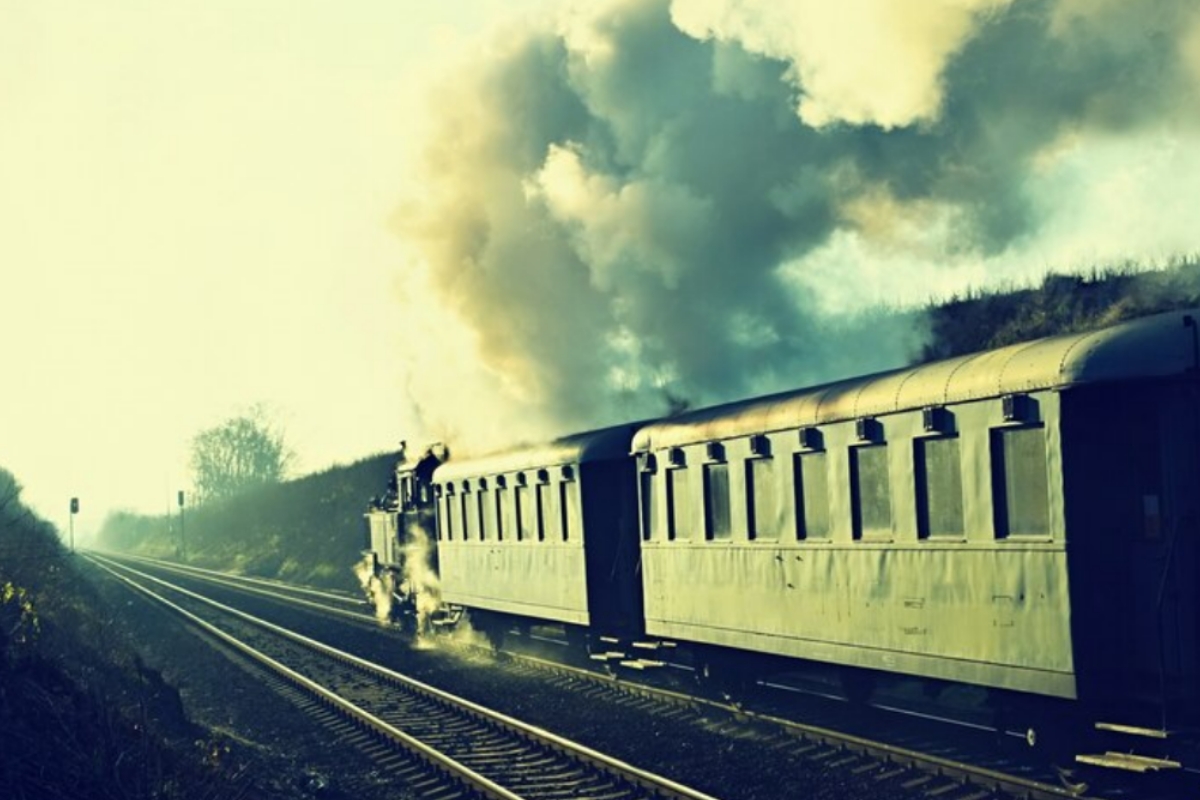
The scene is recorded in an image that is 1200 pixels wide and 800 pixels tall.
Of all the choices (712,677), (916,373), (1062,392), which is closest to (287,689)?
(712,677)

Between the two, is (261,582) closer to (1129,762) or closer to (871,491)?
(871,491)

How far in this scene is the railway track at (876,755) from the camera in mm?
10398

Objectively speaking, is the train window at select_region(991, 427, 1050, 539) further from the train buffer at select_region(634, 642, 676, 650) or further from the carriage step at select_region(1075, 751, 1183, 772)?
the train buffer at select_region(634, 642, 676, 650)

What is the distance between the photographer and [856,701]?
13.4m

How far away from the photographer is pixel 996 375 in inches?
414

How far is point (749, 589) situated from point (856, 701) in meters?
1.54

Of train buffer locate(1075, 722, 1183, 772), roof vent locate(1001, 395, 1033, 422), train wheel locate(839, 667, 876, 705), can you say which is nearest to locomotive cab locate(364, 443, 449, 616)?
train wheel locate(839, 667, 876, 705)

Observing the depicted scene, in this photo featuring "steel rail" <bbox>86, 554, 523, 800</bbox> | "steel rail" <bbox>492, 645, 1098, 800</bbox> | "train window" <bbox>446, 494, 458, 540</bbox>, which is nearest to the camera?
"steel rail" <bbox>492, 645, 1098, 800</bbox>

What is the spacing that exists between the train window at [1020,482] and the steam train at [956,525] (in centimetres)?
1

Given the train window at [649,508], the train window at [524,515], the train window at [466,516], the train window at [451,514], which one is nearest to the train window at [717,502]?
the train window at [649,508]

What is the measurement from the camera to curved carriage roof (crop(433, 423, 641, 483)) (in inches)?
690

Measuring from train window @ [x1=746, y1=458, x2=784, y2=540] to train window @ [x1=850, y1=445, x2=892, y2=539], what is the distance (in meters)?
1.33

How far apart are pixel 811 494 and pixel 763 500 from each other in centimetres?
94

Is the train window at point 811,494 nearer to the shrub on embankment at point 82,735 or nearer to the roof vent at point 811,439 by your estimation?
the roof vent at point 811,439
